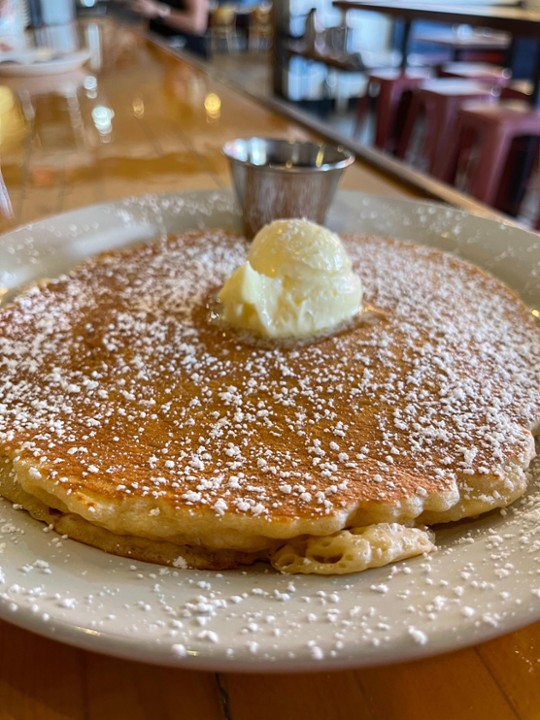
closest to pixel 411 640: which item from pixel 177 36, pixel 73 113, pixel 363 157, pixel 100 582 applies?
pixel 100 582

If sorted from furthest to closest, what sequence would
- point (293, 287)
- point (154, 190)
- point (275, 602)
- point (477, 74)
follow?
point (477, 74) → point (154, 190) → point (293, 287) → point (275, 602)

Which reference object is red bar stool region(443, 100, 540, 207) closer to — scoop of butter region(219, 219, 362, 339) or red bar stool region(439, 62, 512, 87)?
red bar stool region(439, 62, 512, 87)

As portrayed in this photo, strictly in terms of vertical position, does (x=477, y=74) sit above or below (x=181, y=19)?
below

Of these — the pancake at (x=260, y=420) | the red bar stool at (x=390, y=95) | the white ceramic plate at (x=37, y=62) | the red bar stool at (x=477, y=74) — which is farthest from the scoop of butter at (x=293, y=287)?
the red bar stool at (x=477, y=74)

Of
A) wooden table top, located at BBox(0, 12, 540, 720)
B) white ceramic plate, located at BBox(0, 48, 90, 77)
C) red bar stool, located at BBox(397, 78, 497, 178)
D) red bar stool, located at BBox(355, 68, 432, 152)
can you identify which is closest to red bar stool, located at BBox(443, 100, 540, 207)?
red bar stool, located at BBox(397, 78, 497, 178)

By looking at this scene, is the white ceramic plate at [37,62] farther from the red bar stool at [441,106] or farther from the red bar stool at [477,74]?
the red bar stool at [477,74]

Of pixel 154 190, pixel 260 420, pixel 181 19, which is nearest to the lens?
pixel 260 420

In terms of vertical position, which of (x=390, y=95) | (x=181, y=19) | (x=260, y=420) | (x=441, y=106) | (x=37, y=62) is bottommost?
(x=390, y=95)

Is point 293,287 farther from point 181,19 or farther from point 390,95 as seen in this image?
point 181,19

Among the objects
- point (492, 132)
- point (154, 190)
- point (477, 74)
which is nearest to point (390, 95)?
point (477, 74)
